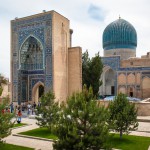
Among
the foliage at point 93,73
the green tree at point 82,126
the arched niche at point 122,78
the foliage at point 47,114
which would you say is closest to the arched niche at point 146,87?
the arched niche at point 122,78

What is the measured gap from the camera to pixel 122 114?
8.17 m

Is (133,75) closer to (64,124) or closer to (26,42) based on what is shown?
(26,42)

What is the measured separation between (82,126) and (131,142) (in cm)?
342

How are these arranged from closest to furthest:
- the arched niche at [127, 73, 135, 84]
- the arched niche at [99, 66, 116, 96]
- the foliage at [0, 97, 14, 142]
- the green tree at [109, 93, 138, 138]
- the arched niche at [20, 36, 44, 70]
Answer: the foliage at [0, 97, 14, 142] < the green tree at [109, 93, 138, 138] < the arched niche at [20, 36, 44, 70] < the arched niche at [127, 73, 135, 84] < the arched niche at [99, 66, 116, 96]

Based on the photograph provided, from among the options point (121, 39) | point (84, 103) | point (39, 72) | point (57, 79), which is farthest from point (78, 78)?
point (121, 39)

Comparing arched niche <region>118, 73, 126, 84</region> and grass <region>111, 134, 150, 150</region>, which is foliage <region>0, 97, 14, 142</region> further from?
arched niche <region>118, 73, 126, 84</region>

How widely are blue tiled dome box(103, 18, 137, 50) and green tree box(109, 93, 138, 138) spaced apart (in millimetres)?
23769

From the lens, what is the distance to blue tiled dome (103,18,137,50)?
31.3 meters

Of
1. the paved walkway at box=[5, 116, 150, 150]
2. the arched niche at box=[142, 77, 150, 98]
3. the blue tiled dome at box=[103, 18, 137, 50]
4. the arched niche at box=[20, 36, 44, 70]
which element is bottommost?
the paved walkway at box=[5, 116, 150, 150]

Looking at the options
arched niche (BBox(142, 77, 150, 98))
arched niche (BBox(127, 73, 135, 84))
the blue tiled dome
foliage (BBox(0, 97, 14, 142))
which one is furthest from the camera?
the blue tiled dome

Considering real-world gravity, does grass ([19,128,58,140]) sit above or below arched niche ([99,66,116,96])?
below

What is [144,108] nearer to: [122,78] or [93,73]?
[93,73]

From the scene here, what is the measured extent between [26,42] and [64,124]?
13376 mm

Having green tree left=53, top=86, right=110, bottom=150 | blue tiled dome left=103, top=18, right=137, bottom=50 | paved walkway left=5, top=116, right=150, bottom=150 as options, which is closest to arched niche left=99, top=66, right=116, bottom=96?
blue tiled dome left=103, top=18, right=137, bottom=50
